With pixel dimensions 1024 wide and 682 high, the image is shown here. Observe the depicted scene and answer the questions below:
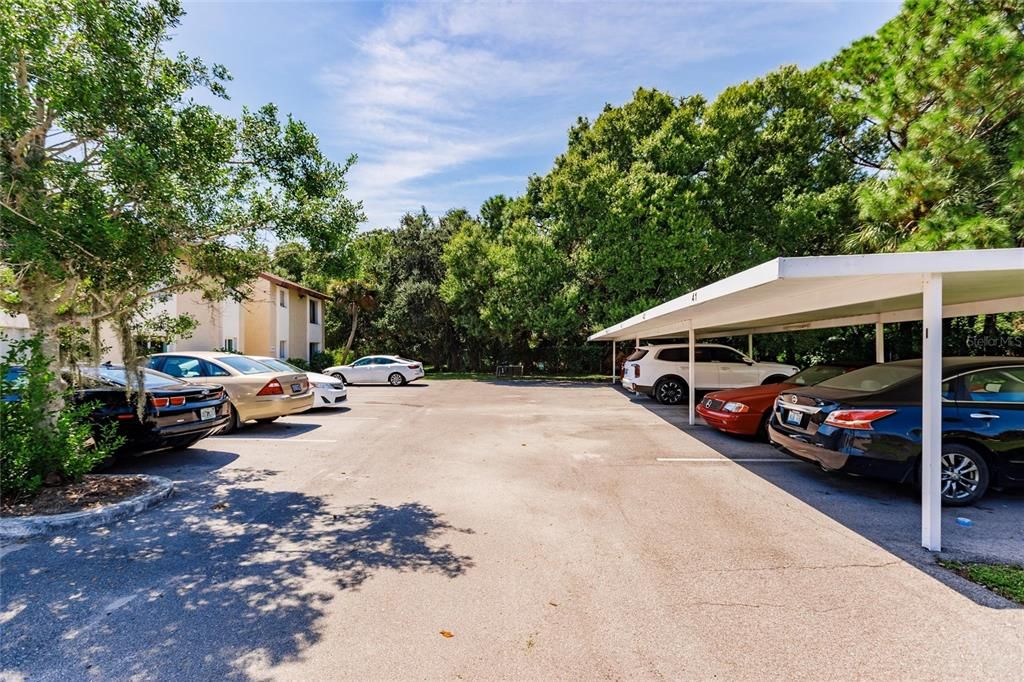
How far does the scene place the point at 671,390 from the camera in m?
14.5

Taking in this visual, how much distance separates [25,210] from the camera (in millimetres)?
4238

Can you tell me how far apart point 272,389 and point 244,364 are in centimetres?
91

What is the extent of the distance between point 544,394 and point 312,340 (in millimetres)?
19203

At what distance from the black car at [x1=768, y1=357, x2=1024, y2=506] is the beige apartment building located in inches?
768

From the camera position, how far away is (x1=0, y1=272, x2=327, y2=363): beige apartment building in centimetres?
2245

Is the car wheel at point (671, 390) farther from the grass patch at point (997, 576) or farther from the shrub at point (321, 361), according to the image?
the shrub at point (321, 361)

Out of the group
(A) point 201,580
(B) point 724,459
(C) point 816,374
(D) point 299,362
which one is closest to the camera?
(A) point 201,580

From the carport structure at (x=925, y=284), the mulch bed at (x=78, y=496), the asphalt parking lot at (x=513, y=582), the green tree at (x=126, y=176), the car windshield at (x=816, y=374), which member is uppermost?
the green tree at (x=126, y=176)

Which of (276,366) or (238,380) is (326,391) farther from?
(238,380)

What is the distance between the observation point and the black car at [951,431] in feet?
17.4

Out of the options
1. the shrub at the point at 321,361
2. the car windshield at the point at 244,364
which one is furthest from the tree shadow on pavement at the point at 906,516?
the shrub at the point at 321,361

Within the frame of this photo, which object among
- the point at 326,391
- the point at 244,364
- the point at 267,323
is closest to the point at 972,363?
the point at 244,364

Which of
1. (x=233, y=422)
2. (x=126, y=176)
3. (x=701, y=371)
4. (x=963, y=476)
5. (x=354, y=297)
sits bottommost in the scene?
(x=233, y=422)

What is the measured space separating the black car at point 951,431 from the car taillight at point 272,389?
30.1 feet
